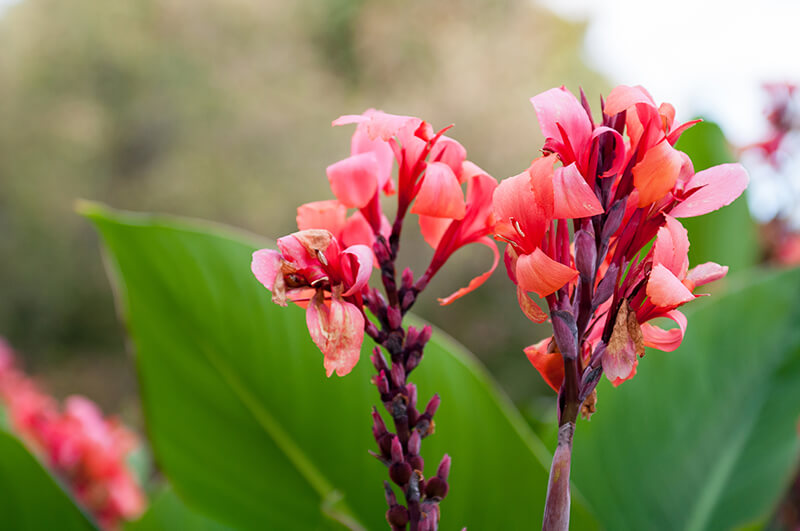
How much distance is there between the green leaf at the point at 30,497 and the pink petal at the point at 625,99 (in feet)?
2.04

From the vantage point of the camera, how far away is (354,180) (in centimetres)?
30

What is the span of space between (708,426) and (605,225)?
0.51m

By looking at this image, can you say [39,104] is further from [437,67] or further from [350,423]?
[350,423]

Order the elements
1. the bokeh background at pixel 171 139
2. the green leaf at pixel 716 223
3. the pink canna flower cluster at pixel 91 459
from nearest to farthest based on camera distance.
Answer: the green leaf at pixel 716 223, the pink canna flower cluster at pixel 91 459, the bokeh background at pixel 171 139

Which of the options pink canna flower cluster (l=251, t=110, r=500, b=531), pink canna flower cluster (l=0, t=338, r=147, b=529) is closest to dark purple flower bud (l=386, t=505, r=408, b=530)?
pink canna flower cluster (l=251, t=110, r=500, b=531)

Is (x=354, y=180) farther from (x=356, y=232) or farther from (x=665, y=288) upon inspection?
(x=665, y=288)

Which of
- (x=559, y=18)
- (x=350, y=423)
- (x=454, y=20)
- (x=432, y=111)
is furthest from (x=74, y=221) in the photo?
(x=559, y=18)

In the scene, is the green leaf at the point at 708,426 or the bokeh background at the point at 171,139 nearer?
the green leaf at the point at 708,426

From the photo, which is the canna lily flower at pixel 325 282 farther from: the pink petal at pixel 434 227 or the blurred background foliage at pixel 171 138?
the blurred background foliage at pixel 171 138

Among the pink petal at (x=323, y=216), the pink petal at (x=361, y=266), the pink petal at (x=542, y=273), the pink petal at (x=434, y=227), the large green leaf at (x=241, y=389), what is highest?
the pink petal at (x=323, y=216)

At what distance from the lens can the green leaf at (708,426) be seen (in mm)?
621

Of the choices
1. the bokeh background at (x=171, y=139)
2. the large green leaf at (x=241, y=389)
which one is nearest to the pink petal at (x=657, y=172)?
the large green leaf at (x=241, y=389)

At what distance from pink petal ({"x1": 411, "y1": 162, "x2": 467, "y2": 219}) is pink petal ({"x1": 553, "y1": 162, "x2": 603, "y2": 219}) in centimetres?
5

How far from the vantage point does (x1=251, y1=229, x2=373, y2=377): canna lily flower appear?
9.8 inches
